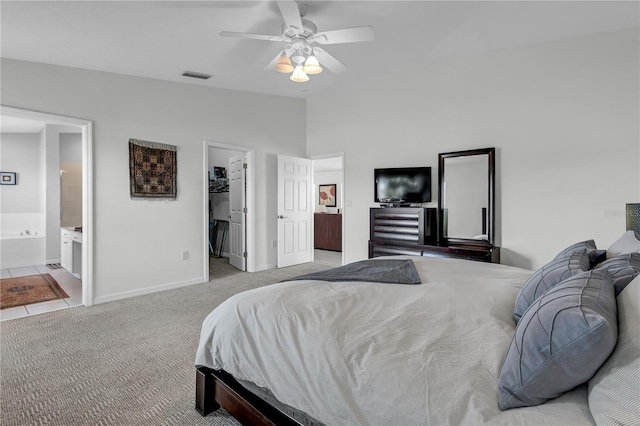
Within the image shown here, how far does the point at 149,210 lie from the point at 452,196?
13.0 ft

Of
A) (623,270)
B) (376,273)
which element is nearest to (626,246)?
(623,270)

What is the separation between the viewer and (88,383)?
2133 mm

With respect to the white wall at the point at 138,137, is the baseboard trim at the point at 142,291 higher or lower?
lower

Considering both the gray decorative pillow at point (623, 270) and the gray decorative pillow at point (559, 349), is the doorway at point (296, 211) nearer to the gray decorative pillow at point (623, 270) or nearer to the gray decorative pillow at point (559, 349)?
the gray decorative pillow at point (623, 270)

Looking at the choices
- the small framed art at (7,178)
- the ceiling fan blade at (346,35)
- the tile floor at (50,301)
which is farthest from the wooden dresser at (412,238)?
the small framed art at (7,178)

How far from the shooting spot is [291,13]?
2.52 meters

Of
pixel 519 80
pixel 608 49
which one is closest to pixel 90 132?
pixel 519 80

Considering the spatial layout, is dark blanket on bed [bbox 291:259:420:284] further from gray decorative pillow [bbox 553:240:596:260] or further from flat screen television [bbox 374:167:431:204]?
flat screen television [bbox 374:167:431:204]

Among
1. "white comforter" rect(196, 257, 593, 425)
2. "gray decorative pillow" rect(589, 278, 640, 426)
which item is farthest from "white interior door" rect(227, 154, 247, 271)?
"gray decorative pillow" rect(589, 278, 640, 426)

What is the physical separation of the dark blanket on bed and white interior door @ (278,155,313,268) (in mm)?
3503

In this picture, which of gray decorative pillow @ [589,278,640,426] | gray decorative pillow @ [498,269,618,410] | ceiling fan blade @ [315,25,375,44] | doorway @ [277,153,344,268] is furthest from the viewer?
doorway @ [277,153,344,268]

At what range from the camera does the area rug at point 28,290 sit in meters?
3.88

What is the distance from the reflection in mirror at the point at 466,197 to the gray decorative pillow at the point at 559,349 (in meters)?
3.30

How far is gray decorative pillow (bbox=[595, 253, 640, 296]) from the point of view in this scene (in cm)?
121
